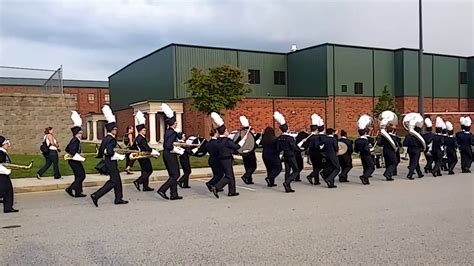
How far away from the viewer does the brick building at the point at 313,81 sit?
4053 cm

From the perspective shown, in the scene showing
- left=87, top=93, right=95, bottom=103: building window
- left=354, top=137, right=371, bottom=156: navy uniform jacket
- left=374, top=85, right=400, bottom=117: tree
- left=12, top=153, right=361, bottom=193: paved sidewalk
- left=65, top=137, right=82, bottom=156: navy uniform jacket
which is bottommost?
left=12, top=153, right=361, bottom=193: paved sidewalk

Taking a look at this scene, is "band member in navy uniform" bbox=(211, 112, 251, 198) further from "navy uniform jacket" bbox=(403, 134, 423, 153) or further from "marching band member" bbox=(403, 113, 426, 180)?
"navy uniform jacket" bbox=(403, 134, 423, 153)

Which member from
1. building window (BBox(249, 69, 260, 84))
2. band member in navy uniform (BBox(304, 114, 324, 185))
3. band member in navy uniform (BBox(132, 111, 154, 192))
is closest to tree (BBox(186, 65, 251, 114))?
band member in navy uniform (BBox(304, 114, 324, 185))

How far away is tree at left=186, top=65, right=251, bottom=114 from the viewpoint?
96.6 ft

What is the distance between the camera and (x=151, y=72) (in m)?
47.9

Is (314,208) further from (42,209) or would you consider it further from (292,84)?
(292,84)

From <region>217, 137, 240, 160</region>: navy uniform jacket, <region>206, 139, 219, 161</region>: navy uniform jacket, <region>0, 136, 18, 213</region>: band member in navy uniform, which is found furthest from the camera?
<region>206, 139, 219, 161</region>: navy uniform jacket

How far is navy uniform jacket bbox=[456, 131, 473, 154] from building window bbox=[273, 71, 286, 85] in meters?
31.8

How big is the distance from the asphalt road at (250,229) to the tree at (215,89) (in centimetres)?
1750

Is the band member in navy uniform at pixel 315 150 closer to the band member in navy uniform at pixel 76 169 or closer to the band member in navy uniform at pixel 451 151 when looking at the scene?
the band member in navy uniform at pixel 451 151

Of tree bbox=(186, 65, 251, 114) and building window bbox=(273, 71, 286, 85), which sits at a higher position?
building window bbox=(273, 71, 286, 85)

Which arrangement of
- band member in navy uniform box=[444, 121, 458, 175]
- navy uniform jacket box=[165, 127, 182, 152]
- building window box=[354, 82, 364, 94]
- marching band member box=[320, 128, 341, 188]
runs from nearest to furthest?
navy uniform jacket box=[165, 127, 182, 152] → marching band member box=[320, 128, 341, 188] → band member in navy uniform box=[444, 121, 458, 175] → building window box=[354, 82, 364, 94]

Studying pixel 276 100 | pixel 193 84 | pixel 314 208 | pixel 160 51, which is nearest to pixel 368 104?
pixel 276 100

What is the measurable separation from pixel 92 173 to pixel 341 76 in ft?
105
